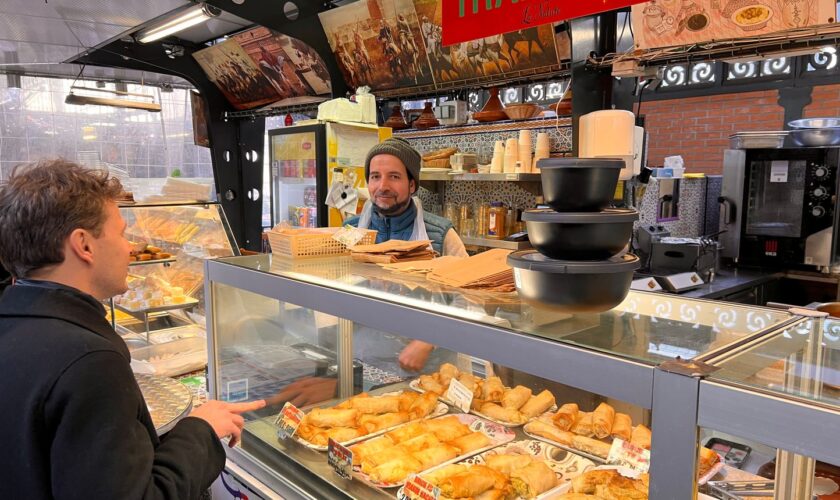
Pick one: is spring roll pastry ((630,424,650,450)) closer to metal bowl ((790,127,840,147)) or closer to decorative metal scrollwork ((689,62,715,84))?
metal bowl ((790,127,840,147))

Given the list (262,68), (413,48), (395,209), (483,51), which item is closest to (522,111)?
(483,51)

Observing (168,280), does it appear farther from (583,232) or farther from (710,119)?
(710,119)

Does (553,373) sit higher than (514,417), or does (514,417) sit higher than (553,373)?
(553,373)

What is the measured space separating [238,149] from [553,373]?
7.78 m

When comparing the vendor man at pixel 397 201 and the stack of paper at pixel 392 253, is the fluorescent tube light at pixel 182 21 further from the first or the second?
the stack of paper at pixel 392 253

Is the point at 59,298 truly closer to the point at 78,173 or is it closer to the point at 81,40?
the point at 78,173

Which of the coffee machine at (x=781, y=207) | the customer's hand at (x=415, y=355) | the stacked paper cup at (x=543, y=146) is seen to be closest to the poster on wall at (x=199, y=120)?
the stacked paper cup at (x=543, y=146)

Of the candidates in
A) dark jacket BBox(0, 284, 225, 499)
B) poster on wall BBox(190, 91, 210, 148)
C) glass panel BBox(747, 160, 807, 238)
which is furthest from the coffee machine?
poster on wall BBox(190, 91, 210, 148)

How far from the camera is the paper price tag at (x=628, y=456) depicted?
1457 millimetres

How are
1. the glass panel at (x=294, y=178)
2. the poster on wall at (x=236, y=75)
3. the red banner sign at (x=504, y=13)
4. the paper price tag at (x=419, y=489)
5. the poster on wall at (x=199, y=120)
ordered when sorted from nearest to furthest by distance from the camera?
the paper price tag at (x=419, y=489), the red banner sign at (x=504, y=13), the glass panel at (x=294, y=178), the poster on wall at (x=236, y=75), the poster on wall at (x=199, y=120)

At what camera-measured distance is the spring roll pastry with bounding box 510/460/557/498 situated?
142 cm

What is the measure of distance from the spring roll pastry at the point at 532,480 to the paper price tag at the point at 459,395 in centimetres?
41

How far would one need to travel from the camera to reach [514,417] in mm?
1776

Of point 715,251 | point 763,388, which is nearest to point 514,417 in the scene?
point 763,388
